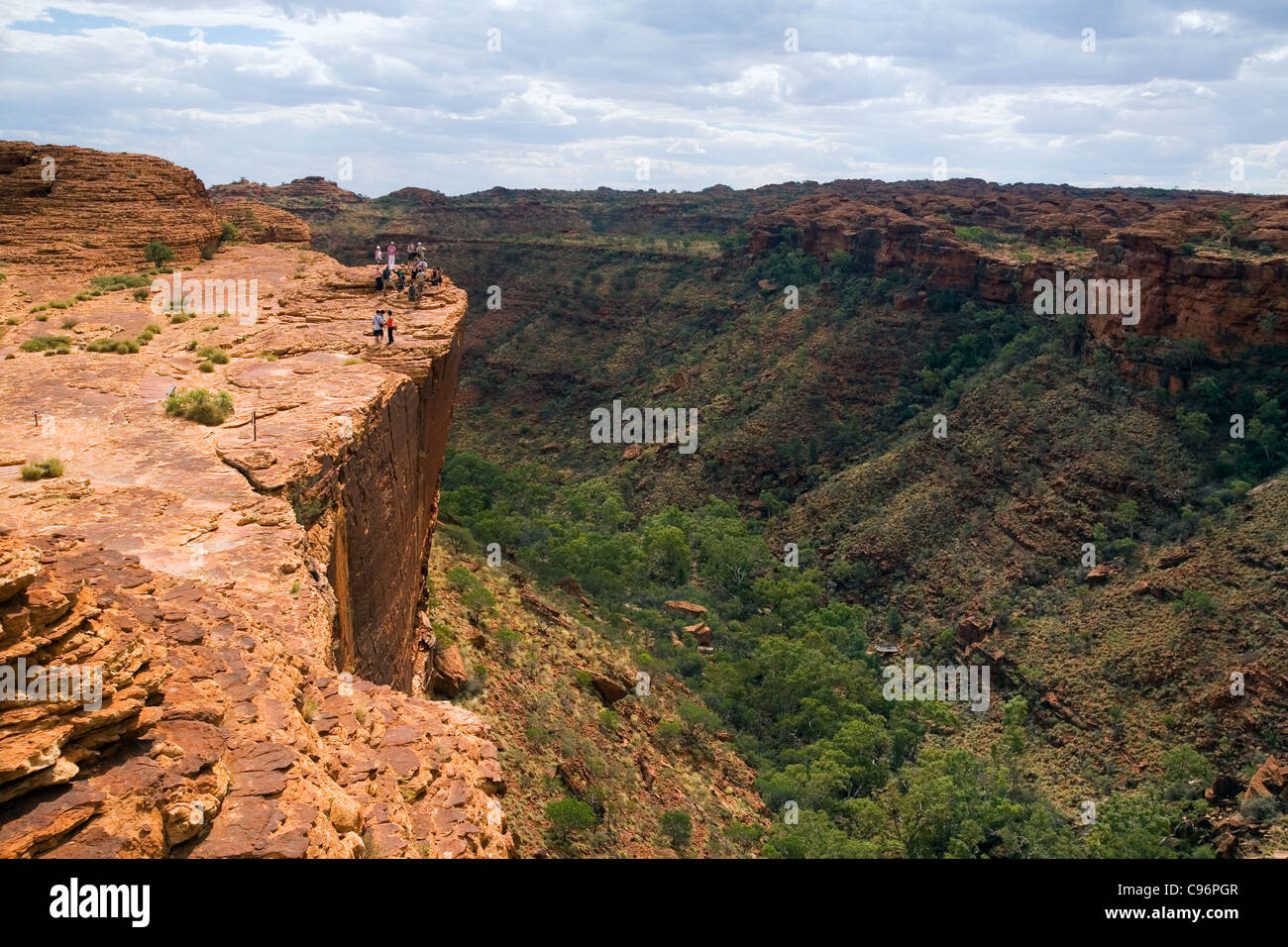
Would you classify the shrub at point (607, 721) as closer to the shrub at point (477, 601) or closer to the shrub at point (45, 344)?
the shrub at point (477, 601)

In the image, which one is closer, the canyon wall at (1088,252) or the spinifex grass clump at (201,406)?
the spinifex grass clump at (201,406)

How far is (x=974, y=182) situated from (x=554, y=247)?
300ft

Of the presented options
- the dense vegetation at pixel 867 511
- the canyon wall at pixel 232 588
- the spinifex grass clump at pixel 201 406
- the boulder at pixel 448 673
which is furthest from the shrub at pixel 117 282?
the dense vegetation at pixel 867 511

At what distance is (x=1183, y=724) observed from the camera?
27.5m

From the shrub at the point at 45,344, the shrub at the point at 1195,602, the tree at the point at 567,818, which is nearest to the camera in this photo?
the tree at the point at 567,818

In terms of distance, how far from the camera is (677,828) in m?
19.9

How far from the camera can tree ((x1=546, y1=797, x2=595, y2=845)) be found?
686 inches

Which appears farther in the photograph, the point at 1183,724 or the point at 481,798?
the point at 1183,724

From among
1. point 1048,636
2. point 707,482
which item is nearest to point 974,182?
point 707,482

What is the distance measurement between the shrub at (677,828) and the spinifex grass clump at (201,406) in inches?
478

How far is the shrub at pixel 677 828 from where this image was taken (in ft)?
64.9

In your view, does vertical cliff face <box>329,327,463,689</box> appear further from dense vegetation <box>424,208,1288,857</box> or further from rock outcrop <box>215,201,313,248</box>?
rock outcrop <box>215,201,313,248</box>

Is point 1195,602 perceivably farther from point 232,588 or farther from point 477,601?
point 232,588
